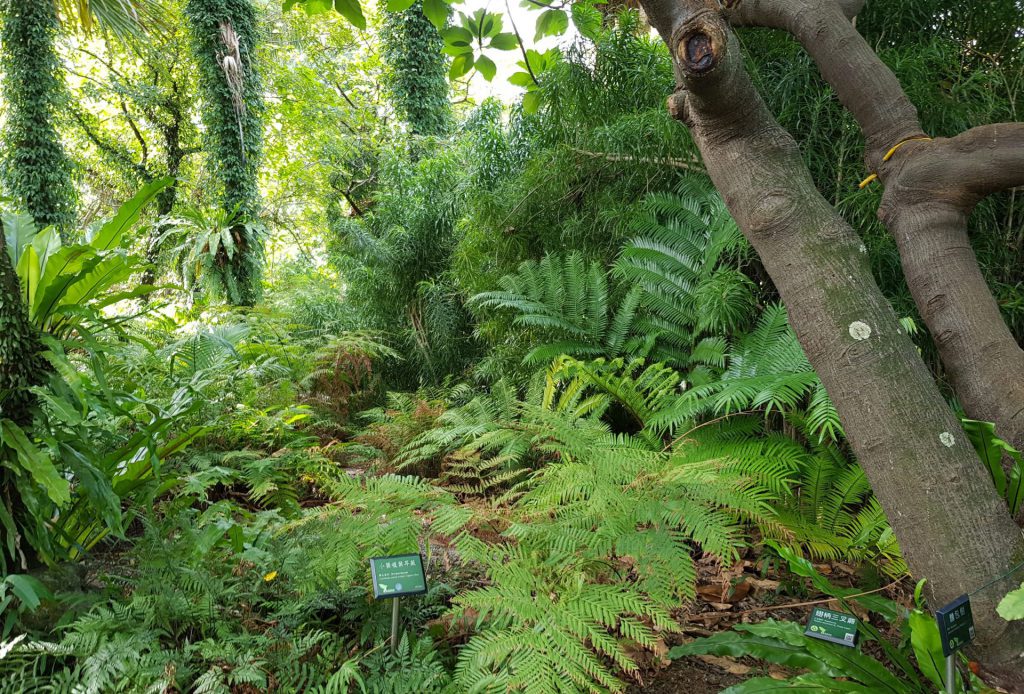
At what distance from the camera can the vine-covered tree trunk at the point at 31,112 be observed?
7391 mm

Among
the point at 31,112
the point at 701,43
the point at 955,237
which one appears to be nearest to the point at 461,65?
the point at 701,43

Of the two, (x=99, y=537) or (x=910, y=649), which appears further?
(x=99, y=537)

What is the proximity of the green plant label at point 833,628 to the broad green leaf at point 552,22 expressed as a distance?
1.86m

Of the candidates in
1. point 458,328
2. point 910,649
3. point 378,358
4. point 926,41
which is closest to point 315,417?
point 378,358

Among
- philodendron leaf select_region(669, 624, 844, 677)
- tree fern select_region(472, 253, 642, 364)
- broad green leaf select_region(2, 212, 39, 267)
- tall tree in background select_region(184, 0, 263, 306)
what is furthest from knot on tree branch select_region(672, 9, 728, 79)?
tall tree in background select_region(184, 0, 263, 306)

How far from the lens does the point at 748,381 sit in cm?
211

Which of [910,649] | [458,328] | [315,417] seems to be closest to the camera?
[910,649]

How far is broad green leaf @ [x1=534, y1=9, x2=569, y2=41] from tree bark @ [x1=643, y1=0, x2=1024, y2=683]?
668 mm

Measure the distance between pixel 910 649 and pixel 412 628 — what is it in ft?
4.00

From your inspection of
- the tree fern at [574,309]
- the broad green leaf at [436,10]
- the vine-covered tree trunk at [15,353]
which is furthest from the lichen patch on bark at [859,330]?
the vine-covered tree trunk at [15,353]

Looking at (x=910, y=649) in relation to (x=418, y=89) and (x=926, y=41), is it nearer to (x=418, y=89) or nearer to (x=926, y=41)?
(x=926, y=41)

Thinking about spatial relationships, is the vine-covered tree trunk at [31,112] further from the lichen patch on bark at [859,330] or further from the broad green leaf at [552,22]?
the lichen patch on bark at [859,330]

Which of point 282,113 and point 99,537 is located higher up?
point 282,113

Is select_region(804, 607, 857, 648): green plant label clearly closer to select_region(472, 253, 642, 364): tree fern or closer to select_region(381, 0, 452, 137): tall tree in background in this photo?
select_region(472, 253, 642, 364): tree fern
